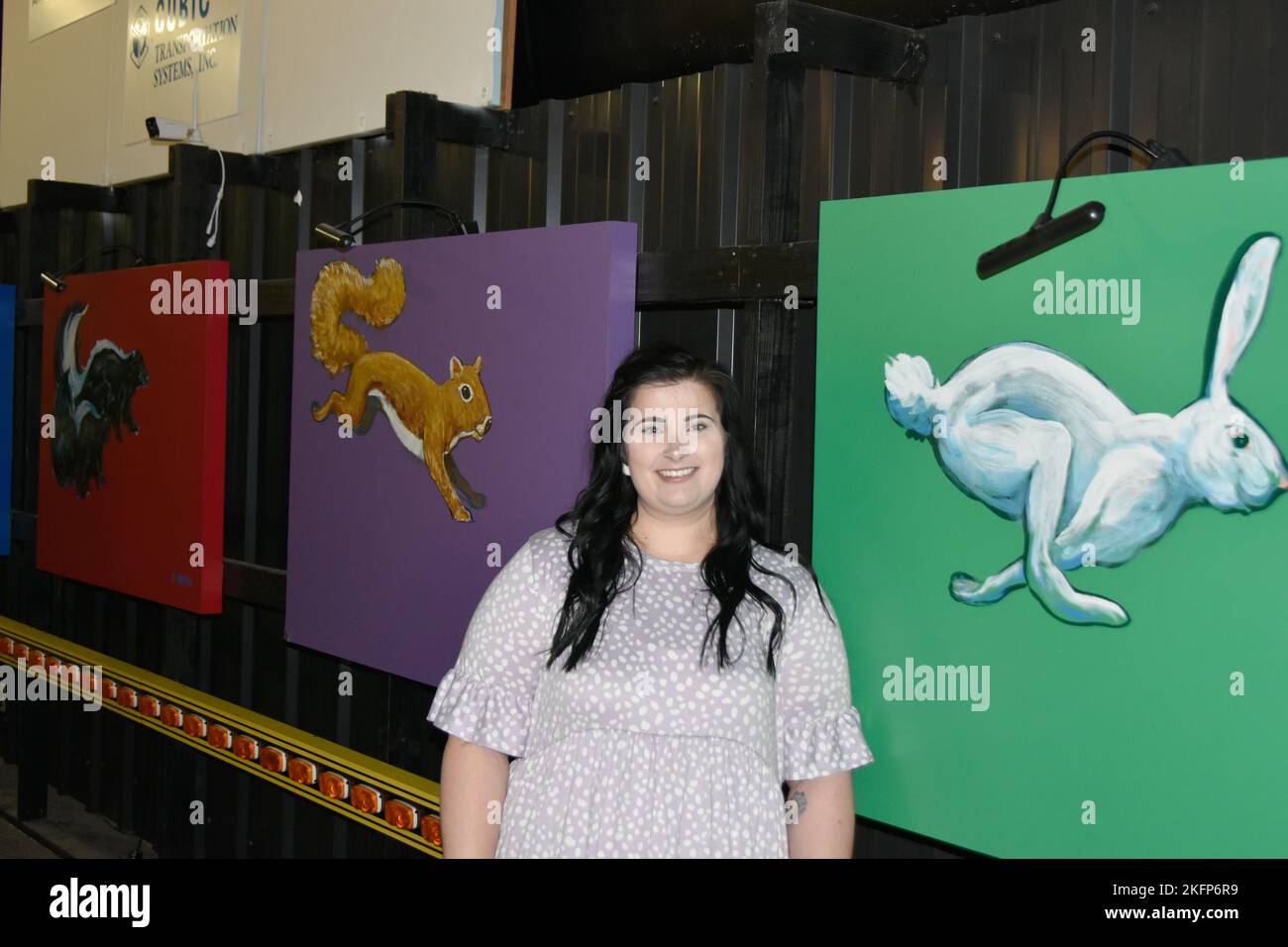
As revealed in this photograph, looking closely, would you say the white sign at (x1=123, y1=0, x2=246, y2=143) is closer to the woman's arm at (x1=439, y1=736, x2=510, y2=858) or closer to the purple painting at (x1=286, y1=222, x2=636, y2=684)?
the purple painting at (x1=286, y1=222, x2=636, y2=684)

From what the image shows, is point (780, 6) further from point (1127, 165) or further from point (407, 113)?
point (407, 113)

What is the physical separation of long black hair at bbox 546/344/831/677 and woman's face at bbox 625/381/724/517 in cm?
2

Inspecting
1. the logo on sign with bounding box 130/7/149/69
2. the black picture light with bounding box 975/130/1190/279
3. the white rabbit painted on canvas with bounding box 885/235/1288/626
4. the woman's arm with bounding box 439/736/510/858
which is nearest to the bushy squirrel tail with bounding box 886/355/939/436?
the white rabbit painted on canvas with bounding box 885/235/1288/626

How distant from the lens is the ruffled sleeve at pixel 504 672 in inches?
80.3

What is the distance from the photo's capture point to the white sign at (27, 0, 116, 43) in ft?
17.1

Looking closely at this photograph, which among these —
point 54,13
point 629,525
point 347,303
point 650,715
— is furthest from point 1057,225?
point 54,13

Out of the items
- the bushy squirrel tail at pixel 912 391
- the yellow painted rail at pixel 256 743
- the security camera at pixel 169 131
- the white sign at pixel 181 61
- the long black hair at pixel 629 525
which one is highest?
the white sign at pixel 181 61

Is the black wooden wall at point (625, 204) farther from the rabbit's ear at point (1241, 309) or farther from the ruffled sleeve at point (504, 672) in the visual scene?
the ruffled sleeve at point (504, 672)

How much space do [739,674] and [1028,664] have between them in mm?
426

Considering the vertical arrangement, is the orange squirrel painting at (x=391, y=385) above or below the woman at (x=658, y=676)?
above

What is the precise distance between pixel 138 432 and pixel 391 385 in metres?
1.46

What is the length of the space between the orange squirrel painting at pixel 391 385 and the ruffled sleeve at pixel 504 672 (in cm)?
90

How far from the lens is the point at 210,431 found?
395cm

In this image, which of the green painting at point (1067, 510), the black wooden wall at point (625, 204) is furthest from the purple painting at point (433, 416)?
the green painting at point (1067, 510)
